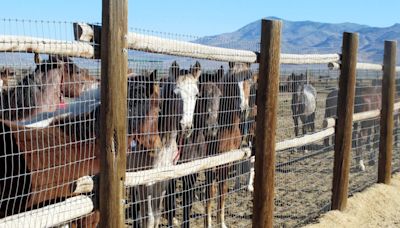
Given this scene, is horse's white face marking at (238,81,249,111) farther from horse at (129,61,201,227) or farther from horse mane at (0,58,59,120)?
horse mane at (0,58,59,120)

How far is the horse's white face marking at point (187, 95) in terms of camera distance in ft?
16.0

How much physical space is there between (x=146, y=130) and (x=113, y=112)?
1.56 m

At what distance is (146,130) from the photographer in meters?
4.59

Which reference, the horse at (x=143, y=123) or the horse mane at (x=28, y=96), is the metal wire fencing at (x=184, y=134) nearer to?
the horse at (x=143, y=123)

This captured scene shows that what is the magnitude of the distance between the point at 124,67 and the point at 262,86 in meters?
1.72

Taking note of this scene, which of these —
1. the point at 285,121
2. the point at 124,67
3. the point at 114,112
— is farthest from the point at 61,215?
the point at 285,121

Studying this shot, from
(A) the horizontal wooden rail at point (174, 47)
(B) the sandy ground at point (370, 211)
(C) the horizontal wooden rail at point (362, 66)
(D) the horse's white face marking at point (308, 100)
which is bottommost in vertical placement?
(B) the sandy ground at point (370, 211)

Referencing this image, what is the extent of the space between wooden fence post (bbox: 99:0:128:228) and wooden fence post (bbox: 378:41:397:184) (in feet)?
17.4

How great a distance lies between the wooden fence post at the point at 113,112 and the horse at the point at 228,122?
7.54 ft

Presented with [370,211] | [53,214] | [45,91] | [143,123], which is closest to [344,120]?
[370,211]

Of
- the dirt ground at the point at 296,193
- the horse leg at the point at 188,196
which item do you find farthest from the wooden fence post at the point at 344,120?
the horse leg at the point at 188,196

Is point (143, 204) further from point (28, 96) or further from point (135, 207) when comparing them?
point (28, 96)

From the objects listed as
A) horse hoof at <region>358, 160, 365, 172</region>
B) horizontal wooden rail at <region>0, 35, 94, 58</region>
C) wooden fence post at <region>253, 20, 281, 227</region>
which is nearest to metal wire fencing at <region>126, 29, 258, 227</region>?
wooden fence post at <region>253, 20, 281, 227</region>

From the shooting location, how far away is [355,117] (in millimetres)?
6699
